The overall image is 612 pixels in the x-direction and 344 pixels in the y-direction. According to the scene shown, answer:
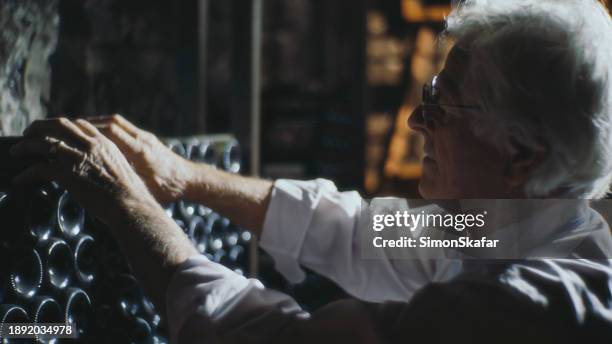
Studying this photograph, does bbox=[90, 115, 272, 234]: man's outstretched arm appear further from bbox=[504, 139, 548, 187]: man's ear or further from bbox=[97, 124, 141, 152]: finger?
bbox=[504, 139, 548, 187]: man's ear

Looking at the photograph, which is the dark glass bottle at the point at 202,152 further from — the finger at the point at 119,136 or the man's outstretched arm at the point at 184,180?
the finger at the point at 119,136

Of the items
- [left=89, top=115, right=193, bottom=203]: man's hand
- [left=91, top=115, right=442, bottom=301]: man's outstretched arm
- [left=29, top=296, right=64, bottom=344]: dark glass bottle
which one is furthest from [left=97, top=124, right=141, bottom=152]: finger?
[left=29, top=296, right=64, bottom=344]: dark glass bottle

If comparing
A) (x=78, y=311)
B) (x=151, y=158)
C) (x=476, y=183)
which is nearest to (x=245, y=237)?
(x=151, y=158)

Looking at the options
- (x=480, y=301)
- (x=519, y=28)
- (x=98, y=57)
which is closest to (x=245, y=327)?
(x=480, y=301)

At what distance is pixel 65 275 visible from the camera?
1.28m

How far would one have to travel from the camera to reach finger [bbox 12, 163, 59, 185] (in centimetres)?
116

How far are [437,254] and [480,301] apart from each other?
1.99 ft

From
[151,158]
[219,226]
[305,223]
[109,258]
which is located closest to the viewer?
[109,258]

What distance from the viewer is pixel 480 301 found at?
1055mm

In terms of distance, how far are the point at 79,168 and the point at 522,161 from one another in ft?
2.48

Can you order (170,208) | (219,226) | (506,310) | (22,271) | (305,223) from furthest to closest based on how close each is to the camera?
(219,226) → (305,223) → (170,208) → (22,271) → (506,310)

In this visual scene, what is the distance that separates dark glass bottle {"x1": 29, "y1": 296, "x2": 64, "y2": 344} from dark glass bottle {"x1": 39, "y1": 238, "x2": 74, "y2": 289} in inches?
1.5

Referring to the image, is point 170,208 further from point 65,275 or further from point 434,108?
point 434,108

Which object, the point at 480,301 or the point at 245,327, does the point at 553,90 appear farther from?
the point at 245,327
